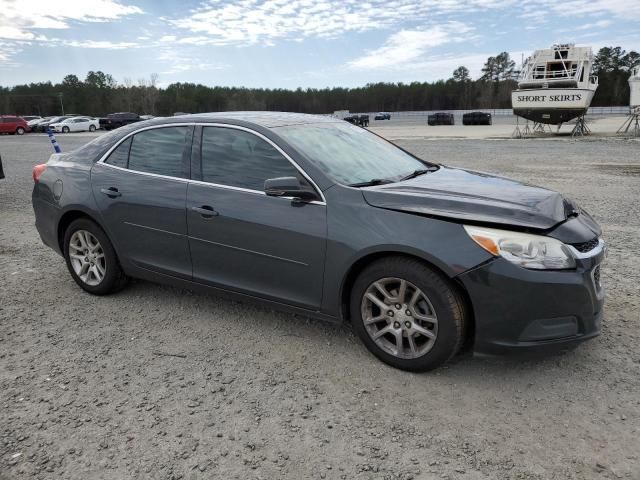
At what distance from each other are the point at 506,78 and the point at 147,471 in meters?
140

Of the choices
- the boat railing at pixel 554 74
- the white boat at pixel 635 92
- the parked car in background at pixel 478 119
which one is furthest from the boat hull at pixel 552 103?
the parked car in background at pixel 478 119

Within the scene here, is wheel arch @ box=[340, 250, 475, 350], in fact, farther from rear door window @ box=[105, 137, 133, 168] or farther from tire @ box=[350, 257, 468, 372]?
rear door window @ box=[105, 137, 133, 168]

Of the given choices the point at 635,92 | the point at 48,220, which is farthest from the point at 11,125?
the point at 48,220

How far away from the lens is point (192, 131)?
4105 millimetres

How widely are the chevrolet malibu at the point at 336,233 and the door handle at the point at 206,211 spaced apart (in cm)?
2

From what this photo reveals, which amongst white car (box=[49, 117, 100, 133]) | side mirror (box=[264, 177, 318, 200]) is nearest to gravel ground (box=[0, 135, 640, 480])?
side mirror (box=[264, 177, 318, 200])

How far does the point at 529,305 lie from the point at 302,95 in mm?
154629

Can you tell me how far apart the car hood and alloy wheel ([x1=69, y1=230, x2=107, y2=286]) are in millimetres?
2594

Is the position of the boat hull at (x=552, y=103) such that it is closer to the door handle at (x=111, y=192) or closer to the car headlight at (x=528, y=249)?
the car headlight at (x=528, y=249)

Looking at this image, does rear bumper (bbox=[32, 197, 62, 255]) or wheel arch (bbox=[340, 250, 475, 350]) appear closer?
wheel arch (bbox=[340, 250, 475, 350])

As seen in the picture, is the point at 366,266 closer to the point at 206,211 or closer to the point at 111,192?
the point at 206,211

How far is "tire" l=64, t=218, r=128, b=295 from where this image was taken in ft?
14.9

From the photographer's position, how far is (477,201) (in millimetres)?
3184

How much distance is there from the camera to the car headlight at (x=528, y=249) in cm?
291
